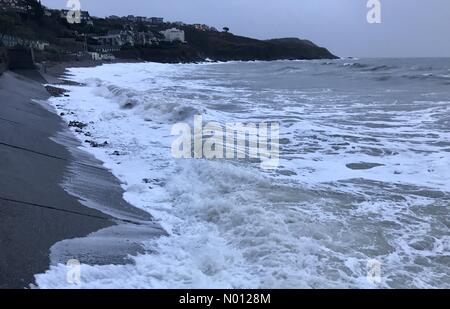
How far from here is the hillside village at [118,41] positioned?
266ft

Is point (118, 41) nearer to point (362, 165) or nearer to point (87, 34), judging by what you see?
point (87, 34)

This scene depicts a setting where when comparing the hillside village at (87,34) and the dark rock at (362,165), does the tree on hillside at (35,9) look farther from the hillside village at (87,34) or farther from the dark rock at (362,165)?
the dark rock at (362,165)

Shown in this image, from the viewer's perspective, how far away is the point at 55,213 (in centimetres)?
670

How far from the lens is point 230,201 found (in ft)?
25.9

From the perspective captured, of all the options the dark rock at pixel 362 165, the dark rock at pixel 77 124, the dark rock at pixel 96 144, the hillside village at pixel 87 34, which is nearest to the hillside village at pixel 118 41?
the hillside village at pixel 87 34

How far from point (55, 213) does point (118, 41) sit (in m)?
122

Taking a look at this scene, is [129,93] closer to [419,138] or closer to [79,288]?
[419,138]

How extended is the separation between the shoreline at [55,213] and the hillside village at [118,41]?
5163cm

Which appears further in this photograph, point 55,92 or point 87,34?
point 87,34

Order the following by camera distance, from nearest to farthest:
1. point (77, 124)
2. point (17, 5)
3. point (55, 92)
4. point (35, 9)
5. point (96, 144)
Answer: point (96, 144) < point (77, 124) < point (55, 92) < point (35, 9) < point (17, 5)

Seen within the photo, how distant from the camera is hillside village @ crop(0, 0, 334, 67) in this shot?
8100 centimetres

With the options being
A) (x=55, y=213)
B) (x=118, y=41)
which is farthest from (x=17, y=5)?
(x=55, y=213)

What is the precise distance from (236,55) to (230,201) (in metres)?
153
